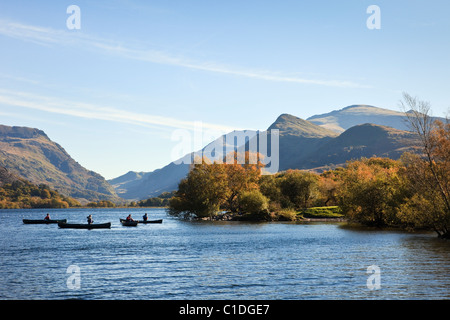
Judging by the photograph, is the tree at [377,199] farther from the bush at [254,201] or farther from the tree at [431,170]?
the bush at [254,201]

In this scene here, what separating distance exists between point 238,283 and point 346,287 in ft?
27.3

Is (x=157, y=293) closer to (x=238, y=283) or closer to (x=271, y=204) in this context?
(x=238, y=283)

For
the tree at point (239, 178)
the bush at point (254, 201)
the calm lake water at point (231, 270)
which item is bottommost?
the calm lake water at point (231, 270)

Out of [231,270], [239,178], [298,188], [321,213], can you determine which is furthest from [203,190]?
[231,270]

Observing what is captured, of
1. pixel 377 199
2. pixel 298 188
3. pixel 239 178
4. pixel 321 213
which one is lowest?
pixel 321 213

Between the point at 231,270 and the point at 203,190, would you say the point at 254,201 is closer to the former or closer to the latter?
the point at 203,190

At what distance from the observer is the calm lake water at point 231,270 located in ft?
103

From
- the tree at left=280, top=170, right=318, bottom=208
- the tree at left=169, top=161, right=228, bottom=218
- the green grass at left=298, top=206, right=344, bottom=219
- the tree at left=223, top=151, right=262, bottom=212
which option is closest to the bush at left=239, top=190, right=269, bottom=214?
the tree at left=169, top=161, right=228, bottom=218

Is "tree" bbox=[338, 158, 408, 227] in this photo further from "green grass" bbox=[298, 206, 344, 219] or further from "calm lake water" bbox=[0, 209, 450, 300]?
"green grass" bbox=[298, 206, 344, 219]

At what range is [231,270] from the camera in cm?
4119

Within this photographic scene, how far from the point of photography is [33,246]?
6575 centimetres

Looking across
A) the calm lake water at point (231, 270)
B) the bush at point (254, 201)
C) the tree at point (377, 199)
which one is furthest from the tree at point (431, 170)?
the bush at point (254, 201)
